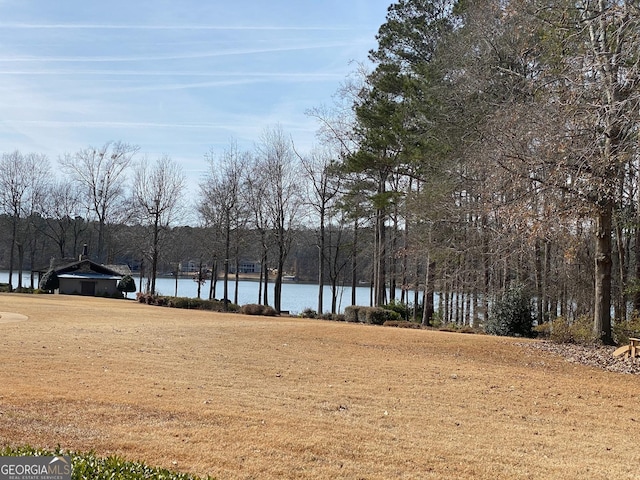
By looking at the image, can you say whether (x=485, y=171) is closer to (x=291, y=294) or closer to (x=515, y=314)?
(x=515, y=314)

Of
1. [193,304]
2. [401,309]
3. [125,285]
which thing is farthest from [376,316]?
[125,285]

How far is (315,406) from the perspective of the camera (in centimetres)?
834

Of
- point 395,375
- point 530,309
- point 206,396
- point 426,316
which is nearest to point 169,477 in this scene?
point 206,396

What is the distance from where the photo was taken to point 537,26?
48.0ft

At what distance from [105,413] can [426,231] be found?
22.1m

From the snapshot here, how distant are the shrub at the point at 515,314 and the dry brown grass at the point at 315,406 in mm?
4858

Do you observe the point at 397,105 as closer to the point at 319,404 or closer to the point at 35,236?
the point at 319,404

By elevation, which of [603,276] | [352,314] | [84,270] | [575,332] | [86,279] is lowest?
[352,314]

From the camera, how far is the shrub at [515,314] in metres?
20.7

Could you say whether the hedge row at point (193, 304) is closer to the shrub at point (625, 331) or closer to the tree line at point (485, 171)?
the tree line at point (485, 171)

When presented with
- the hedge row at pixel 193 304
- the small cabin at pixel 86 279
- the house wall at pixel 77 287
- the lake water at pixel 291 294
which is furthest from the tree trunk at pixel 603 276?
the house wall at pixel 77 287

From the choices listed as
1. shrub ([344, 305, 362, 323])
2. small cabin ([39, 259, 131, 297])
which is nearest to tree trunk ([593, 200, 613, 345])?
shrub ([344, 305, 362, 323])

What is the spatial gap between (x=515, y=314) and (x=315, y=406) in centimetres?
1424

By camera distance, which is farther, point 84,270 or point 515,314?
point 84,270
